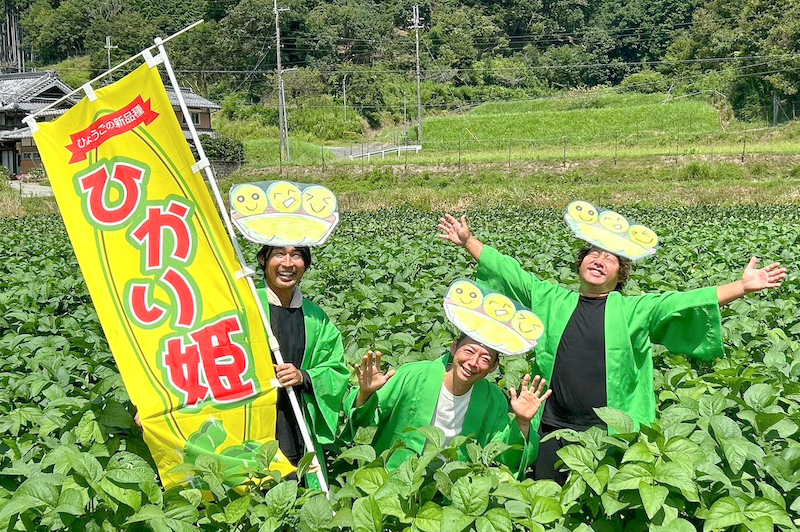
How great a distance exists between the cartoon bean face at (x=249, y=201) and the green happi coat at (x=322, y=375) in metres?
0.31

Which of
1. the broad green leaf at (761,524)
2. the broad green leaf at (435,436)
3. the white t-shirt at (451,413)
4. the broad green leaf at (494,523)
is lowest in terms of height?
the white t-shirt at (451,413)

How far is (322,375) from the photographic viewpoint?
3020mm

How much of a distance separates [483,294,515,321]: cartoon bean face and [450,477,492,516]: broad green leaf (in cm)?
98

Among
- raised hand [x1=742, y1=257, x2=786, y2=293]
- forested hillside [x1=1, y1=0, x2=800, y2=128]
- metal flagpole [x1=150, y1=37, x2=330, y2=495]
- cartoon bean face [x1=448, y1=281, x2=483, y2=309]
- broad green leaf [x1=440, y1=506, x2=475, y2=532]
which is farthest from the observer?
forested hillside [x1=1, y1=0, x2=800, y2=128]

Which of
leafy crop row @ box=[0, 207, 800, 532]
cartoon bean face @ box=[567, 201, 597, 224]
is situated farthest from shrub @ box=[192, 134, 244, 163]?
cartoon bean face @ box=[567, 201, 597, 224]

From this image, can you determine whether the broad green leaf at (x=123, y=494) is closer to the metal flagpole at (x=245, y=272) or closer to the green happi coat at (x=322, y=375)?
the metal flagpole at (x=245, y=272)

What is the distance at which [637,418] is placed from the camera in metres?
3.26

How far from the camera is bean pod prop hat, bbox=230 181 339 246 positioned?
119 inches

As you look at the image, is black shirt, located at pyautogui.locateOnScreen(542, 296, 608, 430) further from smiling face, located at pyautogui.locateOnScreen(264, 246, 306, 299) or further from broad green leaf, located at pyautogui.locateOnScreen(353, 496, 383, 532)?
broad green leaf, located at pyautogui.locateOnScreen(353, 496, 383, 532)

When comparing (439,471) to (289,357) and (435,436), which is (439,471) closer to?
(435,436)

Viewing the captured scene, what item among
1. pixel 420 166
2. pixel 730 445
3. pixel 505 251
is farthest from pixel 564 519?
pixel 420 166

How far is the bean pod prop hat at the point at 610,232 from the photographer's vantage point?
3.42 m

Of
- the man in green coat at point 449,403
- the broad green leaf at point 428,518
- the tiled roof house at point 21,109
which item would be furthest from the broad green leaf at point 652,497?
the tiled roof house at point 21,109

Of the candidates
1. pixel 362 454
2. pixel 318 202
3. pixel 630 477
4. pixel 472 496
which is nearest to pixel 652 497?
pixel 630 477
